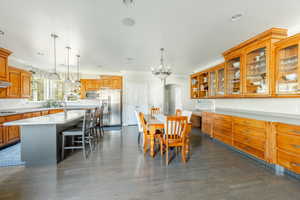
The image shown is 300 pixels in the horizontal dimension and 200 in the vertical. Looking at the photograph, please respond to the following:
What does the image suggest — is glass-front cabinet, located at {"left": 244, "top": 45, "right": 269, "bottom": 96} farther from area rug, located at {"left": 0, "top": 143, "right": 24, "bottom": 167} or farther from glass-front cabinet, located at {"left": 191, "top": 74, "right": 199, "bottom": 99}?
area rug, located at {"left": 0, "top": 143, "right": 24, "bottom": 167}

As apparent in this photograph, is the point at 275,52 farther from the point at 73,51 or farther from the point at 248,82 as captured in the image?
the point at 73,51

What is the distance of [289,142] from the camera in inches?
76.4

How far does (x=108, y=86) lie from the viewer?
19.5 ft

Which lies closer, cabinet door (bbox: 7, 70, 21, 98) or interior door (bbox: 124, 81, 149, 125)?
cabinet door (bbox: 7, 70, 21, 98)

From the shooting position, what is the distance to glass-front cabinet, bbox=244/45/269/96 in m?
2.63

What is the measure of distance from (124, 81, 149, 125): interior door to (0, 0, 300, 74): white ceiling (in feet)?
8.85

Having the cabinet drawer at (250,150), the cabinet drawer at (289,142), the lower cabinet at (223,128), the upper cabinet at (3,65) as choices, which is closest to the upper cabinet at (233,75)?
the lower cabinet at (223,128)

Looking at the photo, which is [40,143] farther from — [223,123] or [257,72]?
[257,72]

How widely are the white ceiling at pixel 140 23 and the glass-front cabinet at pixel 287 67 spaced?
0.44 metres

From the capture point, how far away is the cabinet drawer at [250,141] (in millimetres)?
2320

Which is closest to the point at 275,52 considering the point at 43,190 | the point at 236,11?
the point at 236,11

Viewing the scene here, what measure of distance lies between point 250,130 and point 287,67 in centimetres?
139

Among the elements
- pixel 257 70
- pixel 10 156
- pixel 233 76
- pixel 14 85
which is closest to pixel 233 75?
pixel 233 76

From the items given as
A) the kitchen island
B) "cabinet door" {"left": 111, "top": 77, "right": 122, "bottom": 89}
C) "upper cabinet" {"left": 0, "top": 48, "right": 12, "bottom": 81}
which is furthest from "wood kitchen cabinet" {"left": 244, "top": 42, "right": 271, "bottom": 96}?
"upper cabinet" {"left": 0, "top": 48, "right": 12, "bottom": 81}
